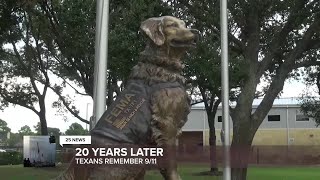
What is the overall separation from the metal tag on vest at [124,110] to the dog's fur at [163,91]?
0.17 m

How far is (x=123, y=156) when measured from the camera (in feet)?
17.2

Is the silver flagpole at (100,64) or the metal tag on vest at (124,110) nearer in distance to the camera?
the metal tag on vest at (124,110)

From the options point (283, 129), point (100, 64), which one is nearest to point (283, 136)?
point (283, 129)

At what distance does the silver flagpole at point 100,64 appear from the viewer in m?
8.37

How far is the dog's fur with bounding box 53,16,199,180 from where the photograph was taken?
17.2 ft

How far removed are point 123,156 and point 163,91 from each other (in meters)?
0.79

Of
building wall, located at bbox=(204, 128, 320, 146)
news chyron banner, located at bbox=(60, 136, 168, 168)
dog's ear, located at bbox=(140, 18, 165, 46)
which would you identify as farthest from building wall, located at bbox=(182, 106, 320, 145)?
news chyron banner, located at bbox=(60, 136, 168, 168)

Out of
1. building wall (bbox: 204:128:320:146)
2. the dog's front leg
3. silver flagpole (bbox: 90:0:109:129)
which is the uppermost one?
silver flagpole (bbox: 90:0:109:129)

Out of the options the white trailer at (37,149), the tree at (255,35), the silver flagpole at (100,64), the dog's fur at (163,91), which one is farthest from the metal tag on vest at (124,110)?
the white trailer at (37,149)

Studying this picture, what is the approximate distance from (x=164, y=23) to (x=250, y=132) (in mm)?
9045

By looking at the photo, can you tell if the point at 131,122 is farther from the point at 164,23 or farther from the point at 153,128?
the point at 164,23

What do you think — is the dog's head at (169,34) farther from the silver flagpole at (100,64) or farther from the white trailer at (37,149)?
the white trailer at (37,149)

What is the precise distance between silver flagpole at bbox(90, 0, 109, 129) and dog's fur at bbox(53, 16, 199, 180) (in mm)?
2801

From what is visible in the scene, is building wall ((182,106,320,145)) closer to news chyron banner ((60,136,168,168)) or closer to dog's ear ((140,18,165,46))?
dog's ear ((140,18,165,46))
